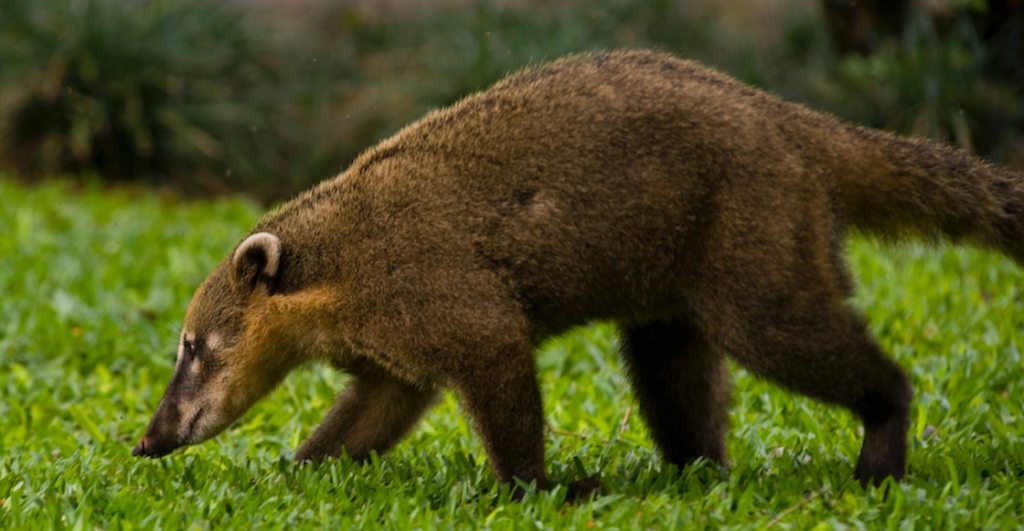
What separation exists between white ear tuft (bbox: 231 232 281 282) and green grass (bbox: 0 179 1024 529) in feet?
2.35

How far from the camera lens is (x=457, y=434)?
6.12 meters

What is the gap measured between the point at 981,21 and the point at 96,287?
6.58 m

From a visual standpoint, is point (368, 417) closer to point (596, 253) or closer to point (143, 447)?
point (143, 447)

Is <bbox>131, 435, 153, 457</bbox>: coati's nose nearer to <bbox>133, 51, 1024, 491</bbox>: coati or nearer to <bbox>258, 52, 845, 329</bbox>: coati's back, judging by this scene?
<bbox>133, 51, 1024, 491</bbox>: coati

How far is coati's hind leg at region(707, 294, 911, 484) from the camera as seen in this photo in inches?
184

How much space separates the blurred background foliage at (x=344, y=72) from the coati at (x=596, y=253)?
17.3 ft

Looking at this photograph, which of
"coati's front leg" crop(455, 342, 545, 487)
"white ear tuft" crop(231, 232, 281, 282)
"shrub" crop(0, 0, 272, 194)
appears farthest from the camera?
"shrub" crop(0, 0, 272, 194)

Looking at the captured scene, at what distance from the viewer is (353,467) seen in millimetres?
5262

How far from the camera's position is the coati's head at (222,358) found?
528 cm

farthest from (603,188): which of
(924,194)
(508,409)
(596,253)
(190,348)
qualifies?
(190,348)

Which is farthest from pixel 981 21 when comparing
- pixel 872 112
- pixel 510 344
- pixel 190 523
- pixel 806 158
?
pixel 190 523

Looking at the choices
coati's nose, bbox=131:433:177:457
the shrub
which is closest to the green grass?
coati's nose, bbox=131:433:177:457

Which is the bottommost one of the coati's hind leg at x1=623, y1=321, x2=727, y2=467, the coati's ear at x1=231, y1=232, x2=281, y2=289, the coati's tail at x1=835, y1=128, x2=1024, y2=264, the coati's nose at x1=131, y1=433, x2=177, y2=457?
the coati's hind leg at x1=623, y1=321, x2=727, y2=467

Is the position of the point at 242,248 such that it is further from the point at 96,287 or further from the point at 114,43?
the point at 114,43
